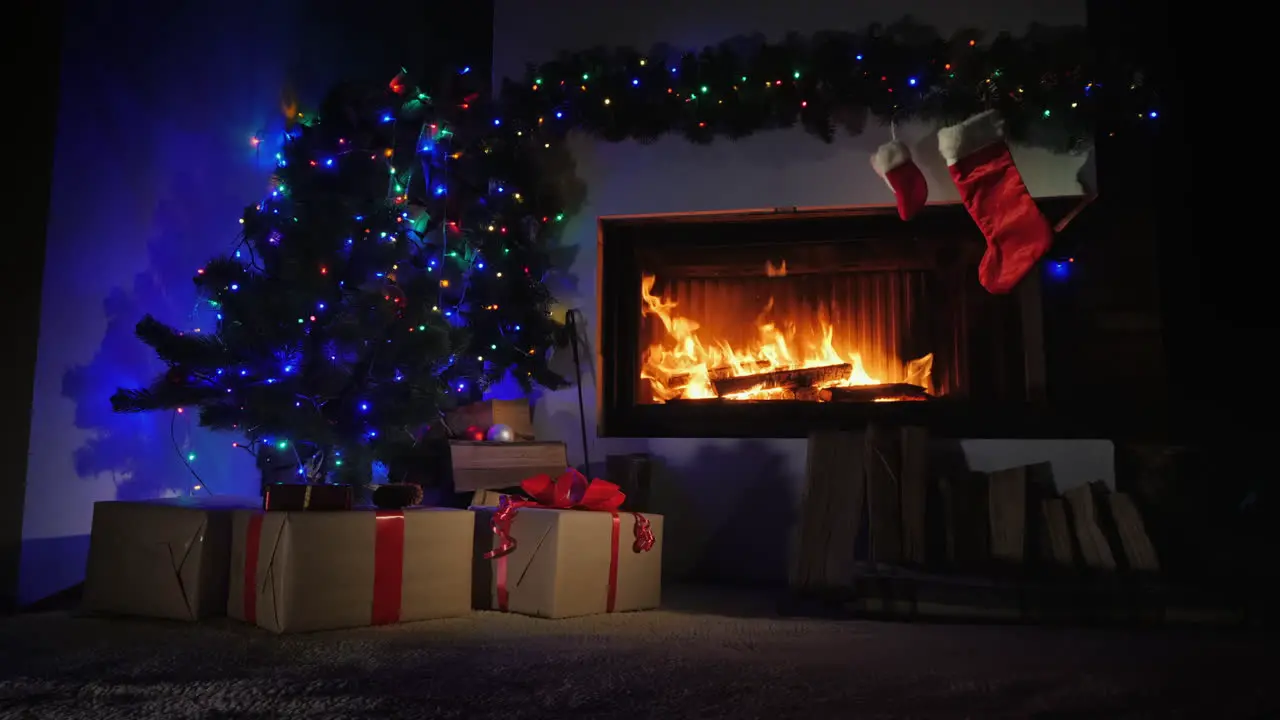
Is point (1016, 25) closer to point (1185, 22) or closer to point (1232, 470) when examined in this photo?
point (1185, 22)

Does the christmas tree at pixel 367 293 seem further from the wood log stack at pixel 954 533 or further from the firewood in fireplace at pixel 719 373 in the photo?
the wood log stack at pixel 954 533

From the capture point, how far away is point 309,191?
3.05 meters

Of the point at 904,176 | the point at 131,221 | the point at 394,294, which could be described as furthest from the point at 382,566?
the point at 904,176

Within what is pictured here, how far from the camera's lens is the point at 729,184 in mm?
3506

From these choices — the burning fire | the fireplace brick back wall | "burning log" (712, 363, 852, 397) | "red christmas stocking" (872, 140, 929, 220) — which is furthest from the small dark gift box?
"red christmas stocking" (872, 140, 929, 220)

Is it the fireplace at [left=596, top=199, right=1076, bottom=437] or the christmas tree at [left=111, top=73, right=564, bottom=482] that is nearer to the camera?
the christmas tree at [left=111, top=73, right=564, bottom=482]

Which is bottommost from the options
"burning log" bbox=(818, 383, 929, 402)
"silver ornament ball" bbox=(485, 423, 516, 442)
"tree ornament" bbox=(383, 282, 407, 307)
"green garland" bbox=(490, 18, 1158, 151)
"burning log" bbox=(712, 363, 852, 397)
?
"silver ornament ball" bbox=(485, 423, 516, 442)

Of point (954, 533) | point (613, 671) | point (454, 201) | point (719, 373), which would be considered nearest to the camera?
point (613, 671)

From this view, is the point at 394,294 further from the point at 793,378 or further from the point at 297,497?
the point at 793,378

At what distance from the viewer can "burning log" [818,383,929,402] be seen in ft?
11.0

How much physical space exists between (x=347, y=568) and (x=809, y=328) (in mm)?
2116

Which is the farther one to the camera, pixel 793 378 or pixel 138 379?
pixel 793 378

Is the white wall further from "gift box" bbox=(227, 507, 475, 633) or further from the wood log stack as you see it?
the wood log stack

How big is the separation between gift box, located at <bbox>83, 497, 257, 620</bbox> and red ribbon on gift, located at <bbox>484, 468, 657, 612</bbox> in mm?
696
